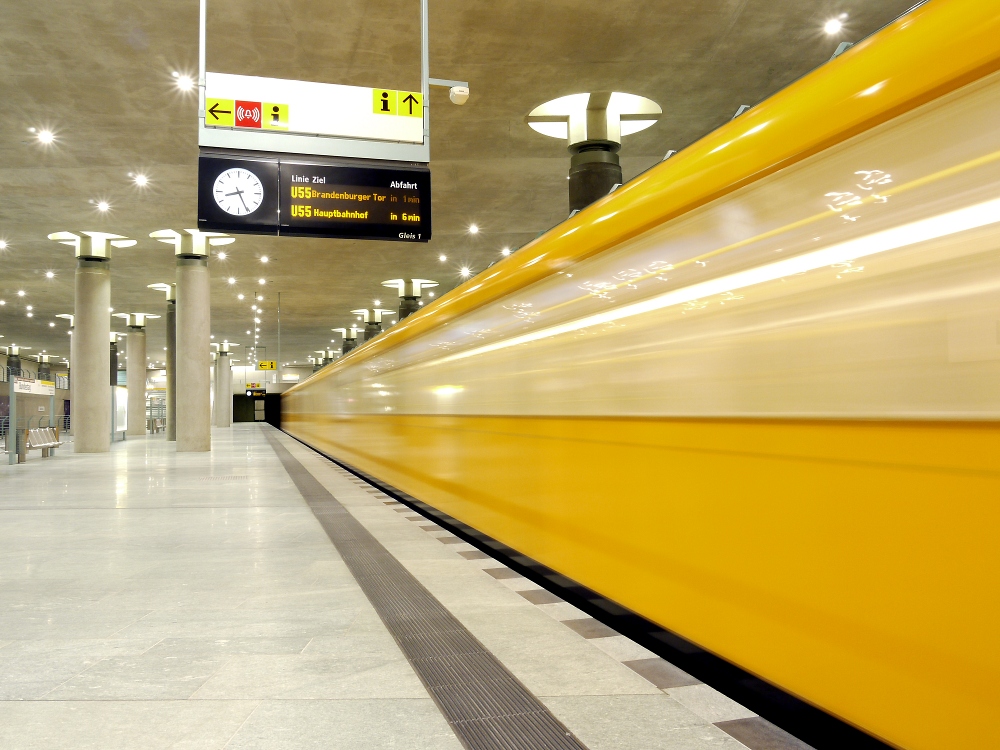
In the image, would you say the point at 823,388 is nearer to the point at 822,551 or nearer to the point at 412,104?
the point at 822,551

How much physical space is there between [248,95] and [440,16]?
9.06 feet

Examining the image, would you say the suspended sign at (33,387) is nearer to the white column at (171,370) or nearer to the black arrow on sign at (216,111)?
the white column at (171,370)

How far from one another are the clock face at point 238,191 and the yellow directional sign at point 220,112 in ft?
3.23

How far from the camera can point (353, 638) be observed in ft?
12.5

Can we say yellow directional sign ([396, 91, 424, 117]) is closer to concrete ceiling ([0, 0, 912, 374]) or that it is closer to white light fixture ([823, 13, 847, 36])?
concrete ceiling ([0, 0, 912, 374])

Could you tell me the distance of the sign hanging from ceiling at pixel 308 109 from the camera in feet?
26.7

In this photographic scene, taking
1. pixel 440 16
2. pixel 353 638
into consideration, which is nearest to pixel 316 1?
pixel 440 16

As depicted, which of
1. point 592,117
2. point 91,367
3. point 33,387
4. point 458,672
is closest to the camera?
point 458,672

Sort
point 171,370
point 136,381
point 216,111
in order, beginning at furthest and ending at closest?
point 136,381 → point 171,370 → point 216,111

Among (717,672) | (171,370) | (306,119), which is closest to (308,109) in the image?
(306,119)

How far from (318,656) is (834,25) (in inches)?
398

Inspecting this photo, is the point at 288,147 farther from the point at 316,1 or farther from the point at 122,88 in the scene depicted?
the point at 122,88

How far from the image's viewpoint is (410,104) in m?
8.63

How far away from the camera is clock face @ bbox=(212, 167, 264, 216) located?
9047 mm
